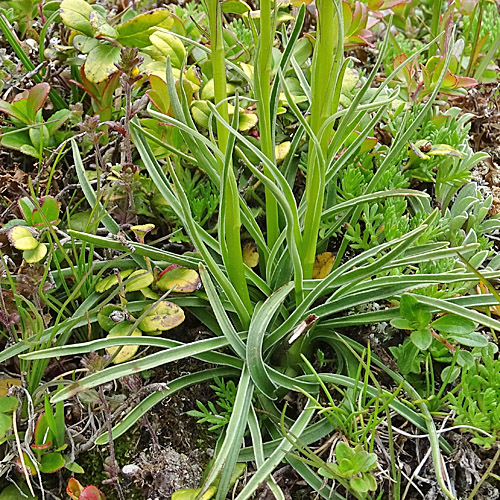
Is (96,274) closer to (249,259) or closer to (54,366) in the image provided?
(54,366)

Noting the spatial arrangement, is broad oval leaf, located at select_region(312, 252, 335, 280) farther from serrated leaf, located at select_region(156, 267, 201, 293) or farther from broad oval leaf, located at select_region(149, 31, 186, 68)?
broad oval leaf, located at select_region(149, 31, 186, 68)

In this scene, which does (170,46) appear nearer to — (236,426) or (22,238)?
(22,238)

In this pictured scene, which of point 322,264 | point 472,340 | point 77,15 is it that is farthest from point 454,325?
point 77,15

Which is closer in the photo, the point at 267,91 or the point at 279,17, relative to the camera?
the point at 267,91

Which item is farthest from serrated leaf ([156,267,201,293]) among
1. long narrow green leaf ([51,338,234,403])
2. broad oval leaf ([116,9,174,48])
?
broad oval leaf ([116,9,174,48])

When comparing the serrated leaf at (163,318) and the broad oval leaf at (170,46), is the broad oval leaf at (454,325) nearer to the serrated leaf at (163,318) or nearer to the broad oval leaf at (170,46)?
the serrated leaf at (163,318)

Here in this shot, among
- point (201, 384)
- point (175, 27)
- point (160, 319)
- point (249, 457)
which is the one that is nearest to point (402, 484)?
point (249, 457)
